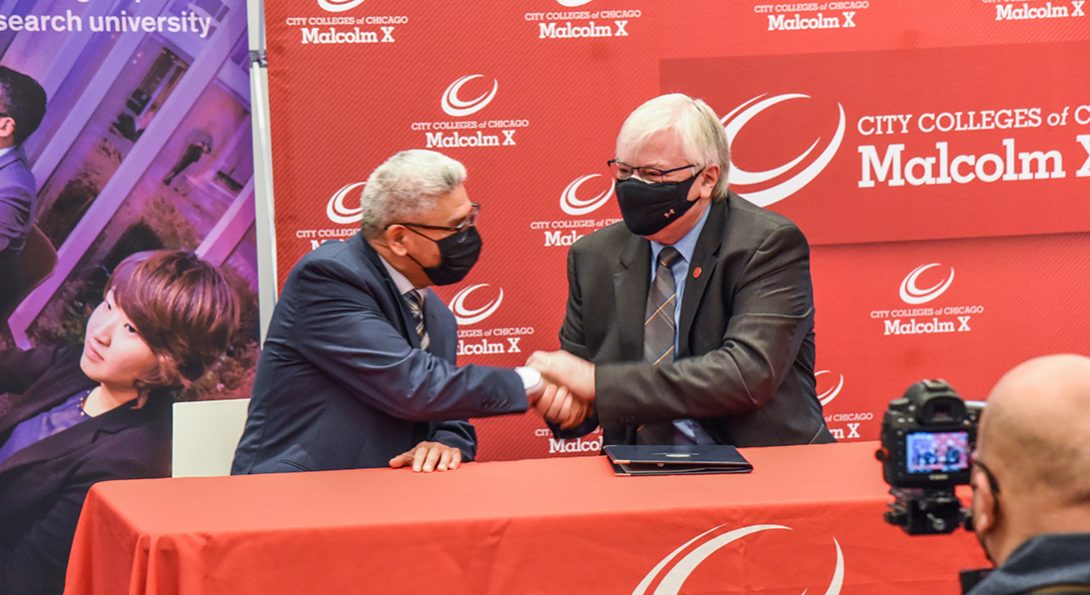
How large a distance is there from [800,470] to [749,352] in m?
0.49

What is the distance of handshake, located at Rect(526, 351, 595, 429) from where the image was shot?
3348 mm

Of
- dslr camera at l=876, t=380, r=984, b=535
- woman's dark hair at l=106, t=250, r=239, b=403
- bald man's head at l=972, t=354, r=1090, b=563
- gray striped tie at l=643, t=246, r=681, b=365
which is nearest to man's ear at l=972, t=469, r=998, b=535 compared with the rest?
bald man's head at l=972, t=354, r=1090, b=563

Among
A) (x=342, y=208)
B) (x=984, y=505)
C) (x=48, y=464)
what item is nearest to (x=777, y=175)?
(x=342, y=208)

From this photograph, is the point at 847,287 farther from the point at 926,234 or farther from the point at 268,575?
the point at 268,575

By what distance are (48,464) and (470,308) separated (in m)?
1.73

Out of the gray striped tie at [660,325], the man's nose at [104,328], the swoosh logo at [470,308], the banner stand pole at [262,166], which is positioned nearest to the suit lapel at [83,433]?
the man's nose at [104,328]

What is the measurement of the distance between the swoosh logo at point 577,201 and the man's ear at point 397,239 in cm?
137

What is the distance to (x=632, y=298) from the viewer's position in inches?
138

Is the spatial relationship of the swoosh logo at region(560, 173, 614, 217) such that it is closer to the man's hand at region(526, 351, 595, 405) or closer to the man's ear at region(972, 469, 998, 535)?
the man's hand at region(526, 351, 595, 405)

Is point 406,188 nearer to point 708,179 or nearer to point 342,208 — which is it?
point 708,179

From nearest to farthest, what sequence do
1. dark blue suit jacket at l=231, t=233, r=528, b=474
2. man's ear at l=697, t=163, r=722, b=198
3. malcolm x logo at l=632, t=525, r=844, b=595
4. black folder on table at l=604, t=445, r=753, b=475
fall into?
1. malcolm x logo at l=632, t=525, r=844, b=595
2. black folder on table at l=604, t=445, r=753, b=475
3. dark blue suit jacket at l=231, t=233, r=528, b=474
4. man's ear at l=697, t=163, r=722, b=198

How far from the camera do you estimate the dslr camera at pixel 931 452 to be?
1.79 meters

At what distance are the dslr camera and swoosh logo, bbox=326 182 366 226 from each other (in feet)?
9.93

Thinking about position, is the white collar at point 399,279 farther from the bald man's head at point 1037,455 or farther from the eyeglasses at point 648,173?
the bald man's head at point 1037,455
